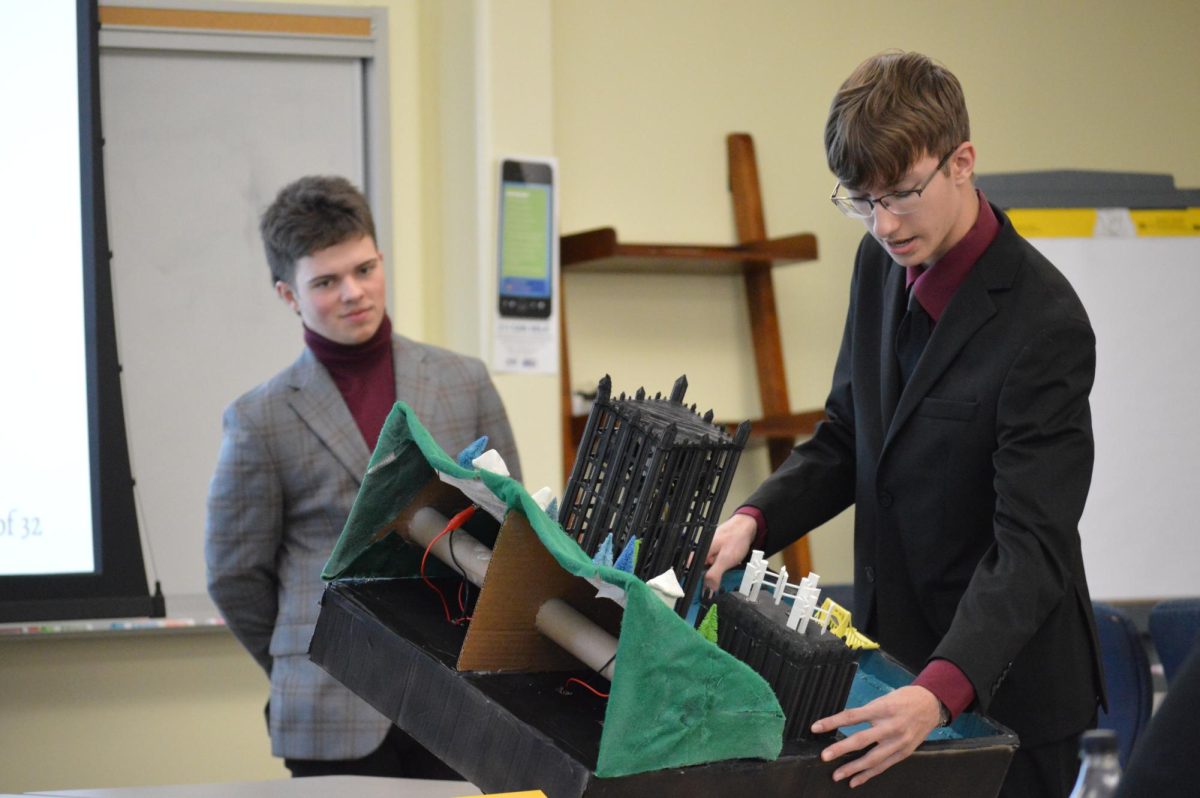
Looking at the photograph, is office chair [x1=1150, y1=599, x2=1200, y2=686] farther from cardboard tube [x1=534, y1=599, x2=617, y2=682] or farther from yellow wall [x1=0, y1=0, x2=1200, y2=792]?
cardboard tube [x1=534, y1=599, x2=617, y2=682]

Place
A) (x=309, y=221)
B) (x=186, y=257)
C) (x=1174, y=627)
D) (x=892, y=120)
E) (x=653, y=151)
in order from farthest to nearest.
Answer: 1. (x=653, y=151)
2. (x=186, y=257)
3. (x=1174, y=627)
4. (x=309, y=221)
5. (x=892, y=120)

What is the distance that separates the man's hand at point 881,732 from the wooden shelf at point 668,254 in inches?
83.3

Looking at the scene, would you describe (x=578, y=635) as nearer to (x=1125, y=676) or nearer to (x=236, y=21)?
(x=1125, y=676)

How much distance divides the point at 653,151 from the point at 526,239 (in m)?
0.50

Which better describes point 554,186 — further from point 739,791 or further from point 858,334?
point 739,791

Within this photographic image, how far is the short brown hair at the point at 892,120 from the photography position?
1.33 meters

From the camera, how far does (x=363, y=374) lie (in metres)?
2.20

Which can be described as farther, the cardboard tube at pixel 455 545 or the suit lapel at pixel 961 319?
the suit lapel at pixel 961 319

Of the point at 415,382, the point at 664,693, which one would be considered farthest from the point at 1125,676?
the point at 664,693

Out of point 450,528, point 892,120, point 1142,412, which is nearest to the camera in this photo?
point 450,528

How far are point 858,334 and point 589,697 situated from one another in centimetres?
69

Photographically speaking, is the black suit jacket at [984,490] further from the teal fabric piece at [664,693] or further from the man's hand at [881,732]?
the teal fabric piece at [664,693]

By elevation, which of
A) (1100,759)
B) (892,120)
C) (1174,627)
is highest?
(892,120)

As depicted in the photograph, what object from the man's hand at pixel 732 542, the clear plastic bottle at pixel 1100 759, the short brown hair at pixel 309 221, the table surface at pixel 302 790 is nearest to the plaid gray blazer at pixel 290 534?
the short brown hair at pixel 309 221
